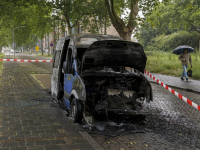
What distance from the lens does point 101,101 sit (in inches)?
220

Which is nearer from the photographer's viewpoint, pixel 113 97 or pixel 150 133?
pixel 150 133

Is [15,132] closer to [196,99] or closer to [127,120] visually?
[127,120]

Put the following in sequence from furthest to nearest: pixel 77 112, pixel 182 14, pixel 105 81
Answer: pixel 182 14 → pixel 105 81 → pixel 77 112

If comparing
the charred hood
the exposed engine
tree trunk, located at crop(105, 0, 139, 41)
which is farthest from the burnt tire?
tree trunk, located at crop(105, 0, 139, 41)

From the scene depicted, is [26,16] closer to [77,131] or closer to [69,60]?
[69,60]

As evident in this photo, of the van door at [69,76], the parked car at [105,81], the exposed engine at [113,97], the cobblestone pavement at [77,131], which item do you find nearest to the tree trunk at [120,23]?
the cobblestone pavement at [77,131]

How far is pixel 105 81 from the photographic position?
5.94 m

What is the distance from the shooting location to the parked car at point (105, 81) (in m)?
5.50

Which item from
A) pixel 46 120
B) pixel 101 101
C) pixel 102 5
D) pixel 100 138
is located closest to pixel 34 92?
pixel 46 120

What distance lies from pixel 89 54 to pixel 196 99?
535 centimetres

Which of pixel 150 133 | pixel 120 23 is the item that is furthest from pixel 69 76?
pixel 120 23

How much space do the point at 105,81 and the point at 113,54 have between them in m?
0.65

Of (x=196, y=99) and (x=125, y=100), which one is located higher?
(x=125, y=100)

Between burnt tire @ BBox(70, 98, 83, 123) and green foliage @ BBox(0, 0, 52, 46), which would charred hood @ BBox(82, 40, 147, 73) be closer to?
burnt tire @ BBox(70, 98, 83, 123)
